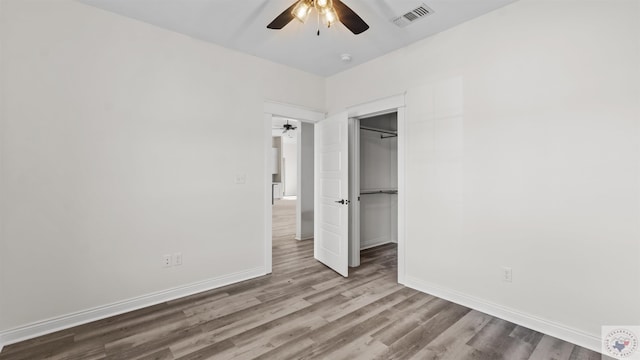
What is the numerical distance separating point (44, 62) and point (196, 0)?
4.39 feet

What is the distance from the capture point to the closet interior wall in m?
4.86

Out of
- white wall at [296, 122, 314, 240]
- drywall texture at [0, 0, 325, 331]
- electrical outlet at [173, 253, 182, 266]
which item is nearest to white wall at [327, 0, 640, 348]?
drywall texture at [0, 0, 325, 331]

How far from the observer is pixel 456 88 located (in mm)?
2799

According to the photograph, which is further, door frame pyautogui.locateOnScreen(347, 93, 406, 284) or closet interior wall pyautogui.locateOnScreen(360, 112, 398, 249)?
closet interior wall pyautogui.locateOnScreen(360, 112, 398, 249)

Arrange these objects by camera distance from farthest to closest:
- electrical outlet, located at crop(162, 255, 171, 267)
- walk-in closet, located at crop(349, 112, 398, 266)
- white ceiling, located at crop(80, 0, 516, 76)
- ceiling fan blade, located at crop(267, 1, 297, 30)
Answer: walk-in closet, located at crop(349, 112, 398, 266) → electrical outlet, located at crop(162, 255, 171, 267) → white ceiling, located at crop(80, 0, 516, 76) → ceiling fan blade, located at crop(267, 1, 297, 30)

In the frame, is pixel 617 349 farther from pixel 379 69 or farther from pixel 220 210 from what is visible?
pixel 220 210

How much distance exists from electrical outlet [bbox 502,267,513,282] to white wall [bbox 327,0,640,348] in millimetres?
41

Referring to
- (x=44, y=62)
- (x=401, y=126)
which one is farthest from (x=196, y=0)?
(x=401, y=126)

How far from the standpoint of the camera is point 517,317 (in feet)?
7.86

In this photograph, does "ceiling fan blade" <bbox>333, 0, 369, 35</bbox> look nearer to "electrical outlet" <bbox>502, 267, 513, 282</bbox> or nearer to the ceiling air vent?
the ceiling air vent

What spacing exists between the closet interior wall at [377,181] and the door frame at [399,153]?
805 millimetres

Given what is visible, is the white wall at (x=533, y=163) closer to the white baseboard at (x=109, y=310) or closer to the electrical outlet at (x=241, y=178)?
the electrical outlet at (x=241, y=178)

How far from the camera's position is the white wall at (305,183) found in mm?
5535

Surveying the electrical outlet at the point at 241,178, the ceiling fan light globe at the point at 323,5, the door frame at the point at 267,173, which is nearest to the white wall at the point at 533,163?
the ceiling fan light globe at the point at 323,5
